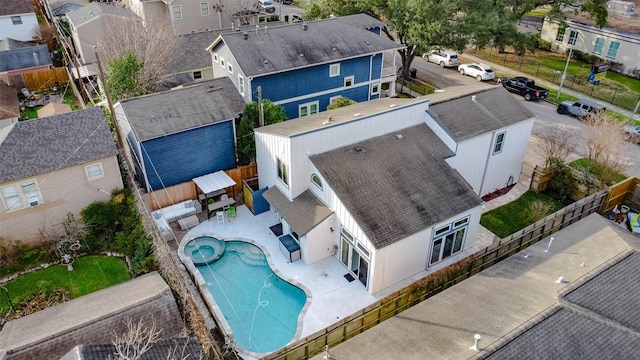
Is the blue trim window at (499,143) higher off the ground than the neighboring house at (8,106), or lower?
higher

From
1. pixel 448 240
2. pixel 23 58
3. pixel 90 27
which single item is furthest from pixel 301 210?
pixel 23 58

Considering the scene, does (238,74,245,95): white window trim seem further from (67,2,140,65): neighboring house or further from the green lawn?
(67,2,140,65): neighboring house

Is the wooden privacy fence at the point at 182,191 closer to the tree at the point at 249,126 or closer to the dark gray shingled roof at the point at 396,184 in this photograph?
the tree at the point at 249,126

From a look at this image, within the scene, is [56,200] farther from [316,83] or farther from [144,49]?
[316,83]

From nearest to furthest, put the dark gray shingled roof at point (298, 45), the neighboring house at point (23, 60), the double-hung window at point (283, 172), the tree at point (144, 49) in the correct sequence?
the double-hung window at point (283, 172)
the dark gray shingled roof at point (298, 45)
the tree at point (144, 49)
the neighboring house at point (23, 60)

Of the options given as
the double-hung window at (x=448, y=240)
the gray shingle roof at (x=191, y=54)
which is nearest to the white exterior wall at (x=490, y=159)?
the double-hung window at (x=448, y=240)
